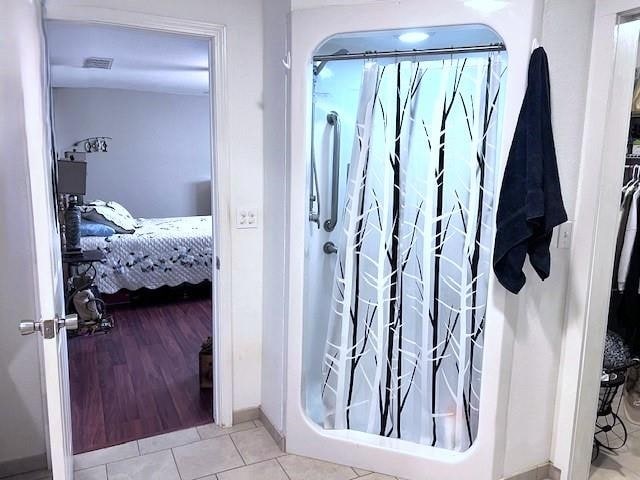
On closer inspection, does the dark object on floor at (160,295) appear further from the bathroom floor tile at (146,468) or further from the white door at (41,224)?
the white door at (41,224)

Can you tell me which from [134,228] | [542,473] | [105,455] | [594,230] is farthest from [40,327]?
[134,228]

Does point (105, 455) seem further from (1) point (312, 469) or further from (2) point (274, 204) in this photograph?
(2) point (274, 204)

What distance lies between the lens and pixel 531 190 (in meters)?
1.70

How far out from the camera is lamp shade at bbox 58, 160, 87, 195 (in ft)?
10.7

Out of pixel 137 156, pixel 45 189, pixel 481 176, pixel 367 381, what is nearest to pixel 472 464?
pixel 367 381

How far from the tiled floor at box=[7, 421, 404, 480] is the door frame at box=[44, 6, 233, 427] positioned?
195 mm

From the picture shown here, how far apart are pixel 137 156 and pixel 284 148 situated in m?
4.94

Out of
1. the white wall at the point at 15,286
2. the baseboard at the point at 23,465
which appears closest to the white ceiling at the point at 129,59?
the white wall at the point at 15,286

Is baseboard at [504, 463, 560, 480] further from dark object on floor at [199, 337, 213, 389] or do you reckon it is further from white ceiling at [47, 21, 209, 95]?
white ceiling at [47, 21, 209, 95]

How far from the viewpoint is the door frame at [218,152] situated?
2056mm

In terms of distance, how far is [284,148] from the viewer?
216cm

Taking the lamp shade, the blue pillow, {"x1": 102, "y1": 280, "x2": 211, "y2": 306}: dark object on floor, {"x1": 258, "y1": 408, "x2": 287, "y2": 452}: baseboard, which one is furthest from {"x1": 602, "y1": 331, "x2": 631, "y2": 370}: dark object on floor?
the blue pillow

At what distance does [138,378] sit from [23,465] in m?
A: 1.05

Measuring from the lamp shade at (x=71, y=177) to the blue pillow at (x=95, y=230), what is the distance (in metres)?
1.34
